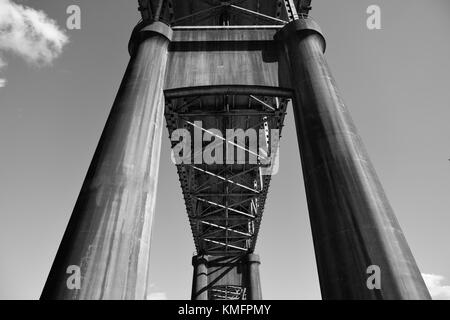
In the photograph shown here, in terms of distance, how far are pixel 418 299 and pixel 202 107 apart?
12.9m

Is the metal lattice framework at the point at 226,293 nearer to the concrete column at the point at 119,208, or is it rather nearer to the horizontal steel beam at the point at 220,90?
the horizontal steel beam at the point at 220,90

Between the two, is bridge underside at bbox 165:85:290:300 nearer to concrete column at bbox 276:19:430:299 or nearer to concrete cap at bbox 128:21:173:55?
concrete column at bbox 276:19:430:299

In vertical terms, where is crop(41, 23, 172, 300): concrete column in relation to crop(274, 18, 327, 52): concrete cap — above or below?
below

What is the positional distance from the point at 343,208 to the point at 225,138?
467 inches

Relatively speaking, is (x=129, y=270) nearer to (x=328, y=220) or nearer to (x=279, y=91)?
(x=328, y=220)

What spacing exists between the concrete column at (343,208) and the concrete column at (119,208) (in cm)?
467

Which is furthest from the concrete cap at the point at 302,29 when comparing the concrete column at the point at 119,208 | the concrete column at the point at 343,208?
the concrete column at the point at 119,208

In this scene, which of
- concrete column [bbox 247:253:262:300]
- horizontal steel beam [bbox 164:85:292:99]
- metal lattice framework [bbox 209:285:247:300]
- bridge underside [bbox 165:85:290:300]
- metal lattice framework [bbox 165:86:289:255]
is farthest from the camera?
metal lattice framework [bbox 209:285:247:300]

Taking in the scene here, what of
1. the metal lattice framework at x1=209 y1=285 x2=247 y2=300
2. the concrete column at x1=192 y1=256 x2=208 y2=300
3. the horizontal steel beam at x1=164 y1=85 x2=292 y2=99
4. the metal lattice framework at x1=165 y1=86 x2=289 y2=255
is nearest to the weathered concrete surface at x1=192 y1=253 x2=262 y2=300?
the concrete column at x1=192 y1=256 x2=208 y2=300

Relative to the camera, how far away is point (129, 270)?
6617 mm

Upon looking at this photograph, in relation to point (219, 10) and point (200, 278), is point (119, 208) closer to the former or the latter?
point (219, 10)

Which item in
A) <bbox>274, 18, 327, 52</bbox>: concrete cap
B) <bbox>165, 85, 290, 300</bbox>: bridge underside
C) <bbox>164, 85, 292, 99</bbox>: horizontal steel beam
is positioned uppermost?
<bbox>165, 85, 290, 300</bbox>: bridge underside

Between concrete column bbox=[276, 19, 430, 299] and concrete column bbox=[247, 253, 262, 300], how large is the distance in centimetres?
2290

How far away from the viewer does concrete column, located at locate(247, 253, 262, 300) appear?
27297 millimetres
